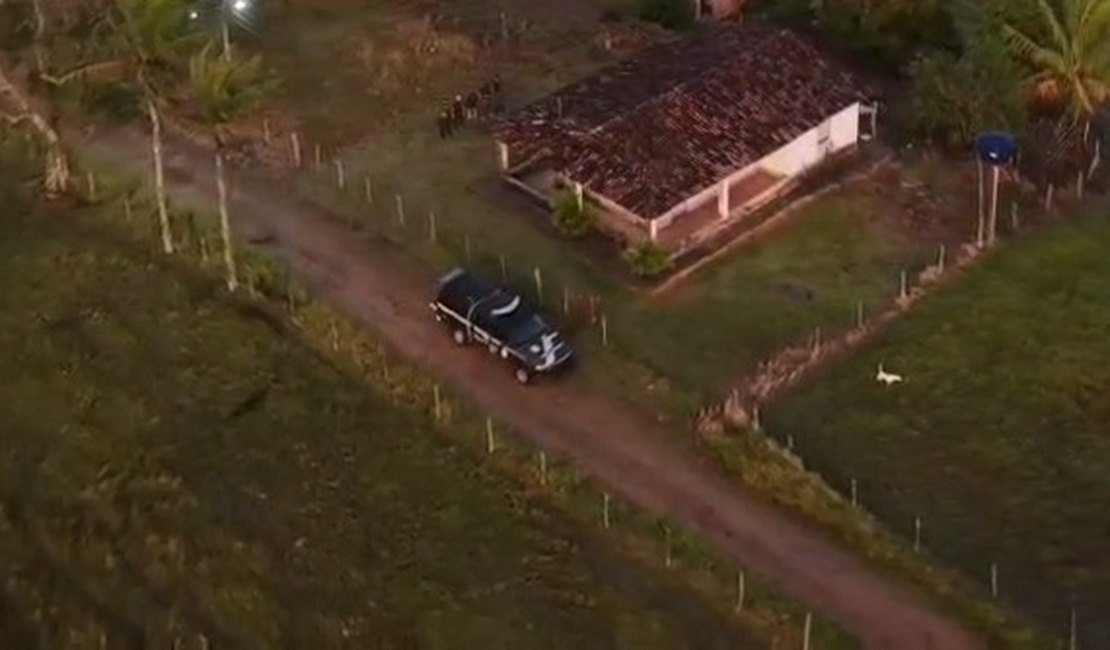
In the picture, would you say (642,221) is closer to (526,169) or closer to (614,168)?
(614,168)

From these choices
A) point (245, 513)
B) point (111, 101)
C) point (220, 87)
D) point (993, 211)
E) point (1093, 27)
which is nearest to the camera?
point (245, 513)

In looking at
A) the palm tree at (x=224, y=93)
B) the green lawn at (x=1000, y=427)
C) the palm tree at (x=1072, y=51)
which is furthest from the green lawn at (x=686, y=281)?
the palm tree at (x=1072, y=51)

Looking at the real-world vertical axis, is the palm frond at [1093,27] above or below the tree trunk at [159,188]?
above

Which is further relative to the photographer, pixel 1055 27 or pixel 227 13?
pixel 227 13

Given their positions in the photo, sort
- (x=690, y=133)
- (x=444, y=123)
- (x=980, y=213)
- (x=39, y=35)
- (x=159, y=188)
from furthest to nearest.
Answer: (x=39, y=35) → (x=444, y=123) → (x=159, y=188) → (x=980, y=213) → (x=690, y=133)

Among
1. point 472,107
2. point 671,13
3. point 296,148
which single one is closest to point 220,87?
point 296,148

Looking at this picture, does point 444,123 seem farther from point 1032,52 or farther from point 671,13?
point 1032,52

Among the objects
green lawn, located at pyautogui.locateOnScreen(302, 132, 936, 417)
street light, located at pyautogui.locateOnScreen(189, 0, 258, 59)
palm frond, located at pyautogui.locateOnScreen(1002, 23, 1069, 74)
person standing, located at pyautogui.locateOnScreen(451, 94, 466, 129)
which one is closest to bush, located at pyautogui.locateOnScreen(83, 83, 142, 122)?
street light, located at pyautogui.locateOnScreen(189, 0, 258, 59)

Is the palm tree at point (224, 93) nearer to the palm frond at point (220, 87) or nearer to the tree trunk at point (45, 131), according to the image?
the palm frond at point (220, 87)
